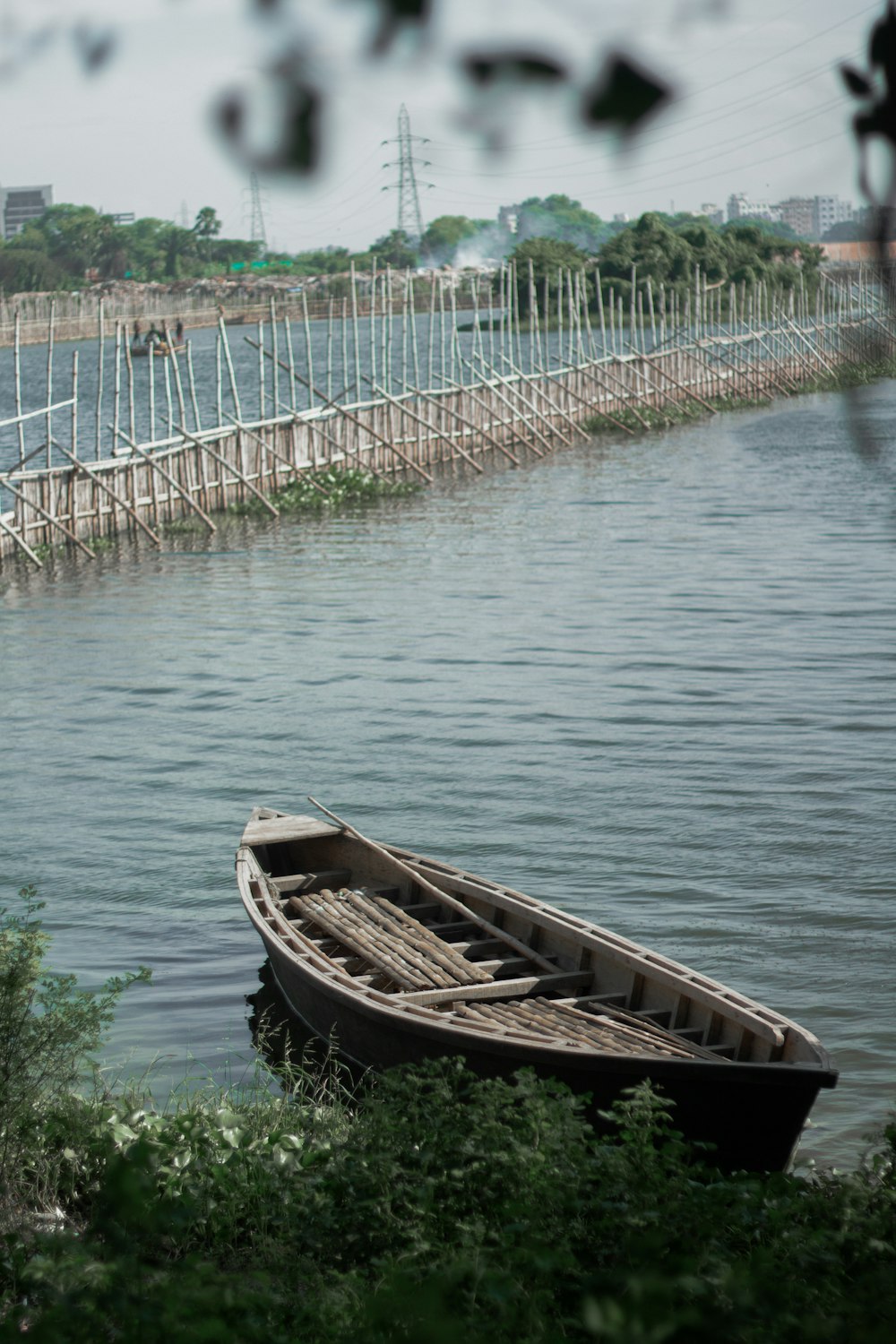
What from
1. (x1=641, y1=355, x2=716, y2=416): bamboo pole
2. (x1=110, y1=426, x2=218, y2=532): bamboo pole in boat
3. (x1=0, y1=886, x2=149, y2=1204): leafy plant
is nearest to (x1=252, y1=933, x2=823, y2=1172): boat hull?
(x1=0, y1=886, x2=149, y2=1204): leafy plant

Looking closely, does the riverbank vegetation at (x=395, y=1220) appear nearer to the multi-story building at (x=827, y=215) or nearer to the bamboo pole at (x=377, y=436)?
the multi-story building at (x=827, y=215)

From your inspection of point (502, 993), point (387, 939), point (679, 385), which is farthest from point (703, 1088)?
point (679, 385)

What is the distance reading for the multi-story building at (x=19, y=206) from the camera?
3475mm

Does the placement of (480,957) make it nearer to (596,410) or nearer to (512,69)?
(512,69)

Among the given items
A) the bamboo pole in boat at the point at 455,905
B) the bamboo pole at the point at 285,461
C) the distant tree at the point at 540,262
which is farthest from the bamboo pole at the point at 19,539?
the distant tree at the point at 540,262

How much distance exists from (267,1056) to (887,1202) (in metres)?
4.09

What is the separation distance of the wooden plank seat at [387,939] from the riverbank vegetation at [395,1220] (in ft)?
3.17

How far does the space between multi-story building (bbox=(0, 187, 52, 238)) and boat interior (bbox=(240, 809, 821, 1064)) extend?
4.08 m

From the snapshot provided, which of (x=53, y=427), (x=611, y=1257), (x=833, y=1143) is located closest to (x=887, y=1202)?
(x=611, y=1257)

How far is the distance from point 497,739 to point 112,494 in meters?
13.3

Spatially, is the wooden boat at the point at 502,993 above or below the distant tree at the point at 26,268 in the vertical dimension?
below

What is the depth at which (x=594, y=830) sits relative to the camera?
11688mm

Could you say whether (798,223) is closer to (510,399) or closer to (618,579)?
(618,579)

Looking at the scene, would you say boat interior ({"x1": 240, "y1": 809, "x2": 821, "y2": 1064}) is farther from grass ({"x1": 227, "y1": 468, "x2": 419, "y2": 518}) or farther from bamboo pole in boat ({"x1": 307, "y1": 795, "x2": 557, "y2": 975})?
grass ({"x1": 227, "y1": 468, "x2": 419, "y2": 518})
